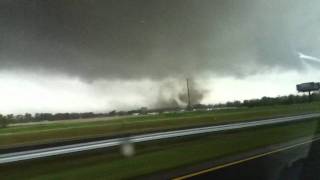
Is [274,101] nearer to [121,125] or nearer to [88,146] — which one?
[121,125]

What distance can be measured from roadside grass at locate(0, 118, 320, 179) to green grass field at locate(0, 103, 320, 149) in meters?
13.9

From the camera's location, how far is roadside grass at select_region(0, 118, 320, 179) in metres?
15.2

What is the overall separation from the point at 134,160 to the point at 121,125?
28921 millimetres

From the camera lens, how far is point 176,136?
25391mm

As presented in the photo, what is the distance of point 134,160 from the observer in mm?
18234

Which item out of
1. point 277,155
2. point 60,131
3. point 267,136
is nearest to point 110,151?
point 277,155

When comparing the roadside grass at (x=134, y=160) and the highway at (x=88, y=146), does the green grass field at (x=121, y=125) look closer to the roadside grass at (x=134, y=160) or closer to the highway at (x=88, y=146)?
the highway at (x=88, y=146)

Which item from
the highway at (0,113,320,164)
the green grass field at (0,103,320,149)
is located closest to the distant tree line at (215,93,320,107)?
the green grass field at (0,103,320,149)

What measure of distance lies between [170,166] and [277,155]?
165 inches

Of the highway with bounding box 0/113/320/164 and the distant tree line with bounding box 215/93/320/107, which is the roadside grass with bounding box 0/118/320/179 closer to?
the highway with bounding box 0/113/320/164

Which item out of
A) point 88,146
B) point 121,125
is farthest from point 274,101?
point 88,146

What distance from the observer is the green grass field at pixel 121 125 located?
4034 cm

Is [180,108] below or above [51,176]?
above

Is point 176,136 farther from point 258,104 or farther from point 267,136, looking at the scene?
point 258,104
